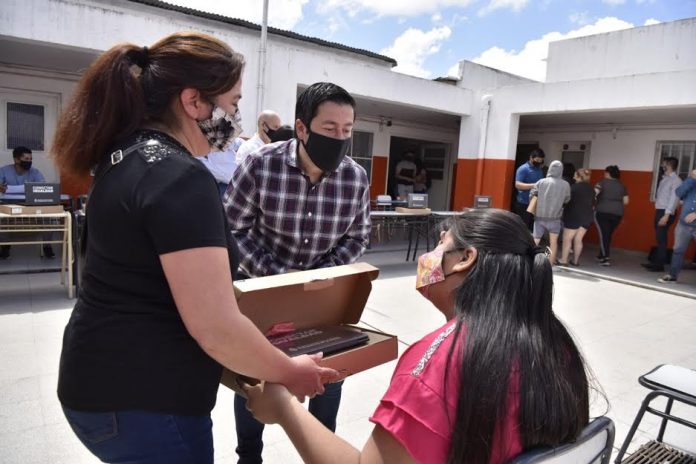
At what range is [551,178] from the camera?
25.7 ft

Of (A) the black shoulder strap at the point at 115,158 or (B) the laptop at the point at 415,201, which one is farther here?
(B) the laptop at the point at 415,201

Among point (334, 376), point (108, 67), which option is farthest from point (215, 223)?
point (334, 376)

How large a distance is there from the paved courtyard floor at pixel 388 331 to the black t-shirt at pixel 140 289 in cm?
166

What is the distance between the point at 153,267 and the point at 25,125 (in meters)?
8.57

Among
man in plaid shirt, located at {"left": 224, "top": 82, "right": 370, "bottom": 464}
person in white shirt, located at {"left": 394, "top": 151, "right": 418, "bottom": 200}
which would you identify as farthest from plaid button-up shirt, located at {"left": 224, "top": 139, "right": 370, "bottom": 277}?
person in white shirt, located at {"left": 394, "top": 151, "right": 418, "bottom": 200}

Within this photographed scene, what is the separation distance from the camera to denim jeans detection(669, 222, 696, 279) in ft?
23.8

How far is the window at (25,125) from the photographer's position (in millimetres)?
7789

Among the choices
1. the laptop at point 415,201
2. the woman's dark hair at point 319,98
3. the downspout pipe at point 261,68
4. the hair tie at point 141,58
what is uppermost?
the downspout pipe at point 261,68

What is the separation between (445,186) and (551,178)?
5.81 metres

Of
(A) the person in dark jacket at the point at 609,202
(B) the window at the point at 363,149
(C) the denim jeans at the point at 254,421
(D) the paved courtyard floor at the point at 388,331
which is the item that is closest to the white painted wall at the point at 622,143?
(A) the person in dark jacket at the point at 609,202

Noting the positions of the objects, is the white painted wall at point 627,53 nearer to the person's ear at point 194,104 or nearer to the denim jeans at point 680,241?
the denim jeans at point 680,241

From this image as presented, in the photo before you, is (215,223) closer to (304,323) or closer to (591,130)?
(304,323)

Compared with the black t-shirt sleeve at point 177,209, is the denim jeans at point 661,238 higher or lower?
lower

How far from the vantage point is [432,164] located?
14.1 m
